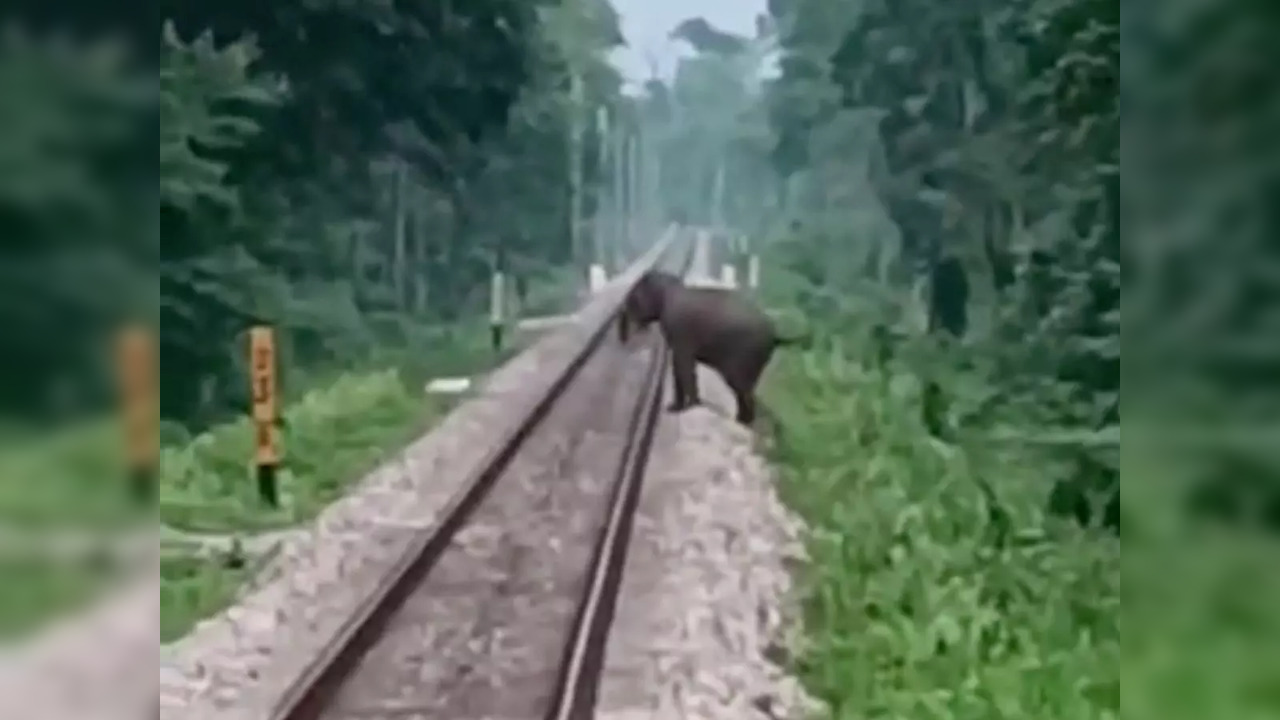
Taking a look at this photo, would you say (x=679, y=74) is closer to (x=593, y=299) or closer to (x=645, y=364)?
(x=593, y=299)

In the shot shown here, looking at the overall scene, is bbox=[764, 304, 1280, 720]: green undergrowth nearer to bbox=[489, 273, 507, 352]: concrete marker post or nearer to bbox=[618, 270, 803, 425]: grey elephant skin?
bbox=[618, 270, 803, 425]: grey elephant skin

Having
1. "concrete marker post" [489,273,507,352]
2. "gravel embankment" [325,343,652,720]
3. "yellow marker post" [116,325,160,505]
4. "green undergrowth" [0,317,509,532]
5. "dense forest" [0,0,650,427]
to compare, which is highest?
"dense forest" [0,0,650,427]

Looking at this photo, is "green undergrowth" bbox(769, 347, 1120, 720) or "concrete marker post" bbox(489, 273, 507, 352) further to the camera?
"concrete marker post" bbox(489, 273, 507, 352)

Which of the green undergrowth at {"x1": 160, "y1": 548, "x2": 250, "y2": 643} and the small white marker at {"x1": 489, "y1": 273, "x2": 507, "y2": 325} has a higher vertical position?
the small white marker at {"x1": 489, "y1": 273, "x2": 507, "y2": 325}

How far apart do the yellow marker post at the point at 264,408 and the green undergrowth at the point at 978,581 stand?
0.89 meters

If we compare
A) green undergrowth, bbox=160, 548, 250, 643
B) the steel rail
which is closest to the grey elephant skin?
the steel rail

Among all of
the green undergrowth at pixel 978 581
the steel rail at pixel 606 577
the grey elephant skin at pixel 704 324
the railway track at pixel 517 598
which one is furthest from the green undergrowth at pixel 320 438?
the green undergrowth at pixel 978 581

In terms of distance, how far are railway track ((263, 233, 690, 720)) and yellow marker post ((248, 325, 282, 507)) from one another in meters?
0.29

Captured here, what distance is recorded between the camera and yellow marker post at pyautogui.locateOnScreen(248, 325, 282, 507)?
297cm

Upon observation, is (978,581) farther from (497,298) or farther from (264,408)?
(264,408)

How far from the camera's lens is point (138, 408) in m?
0.80

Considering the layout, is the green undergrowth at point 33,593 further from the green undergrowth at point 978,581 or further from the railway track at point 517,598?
the railway track at point 517,598

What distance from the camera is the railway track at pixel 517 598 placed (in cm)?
302

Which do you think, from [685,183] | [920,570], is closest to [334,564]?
[920,570]
